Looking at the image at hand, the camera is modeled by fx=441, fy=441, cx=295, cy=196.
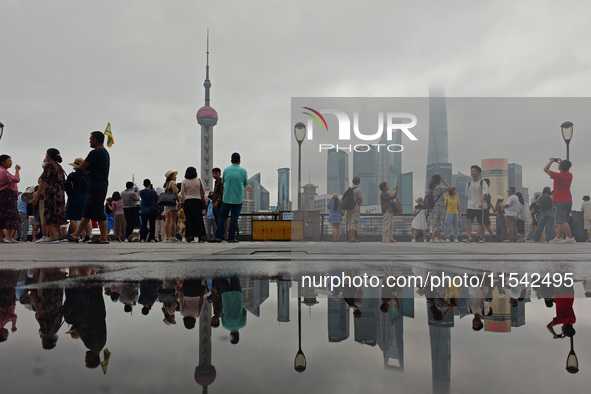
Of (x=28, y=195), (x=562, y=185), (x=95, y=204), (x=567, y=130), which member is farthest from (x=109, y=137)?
(x=567, y=130)

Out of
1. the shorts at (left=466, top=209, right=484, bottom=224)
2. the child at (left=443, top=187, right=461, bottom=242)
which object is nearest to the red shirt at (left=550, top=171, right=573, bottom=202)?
the shorts at (left=466, top=209, right=484, bottom=224)

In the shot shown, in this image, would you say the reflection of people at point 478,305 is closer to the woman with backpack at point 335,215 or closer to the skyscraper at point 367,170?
the woman with backpack at point 335,215

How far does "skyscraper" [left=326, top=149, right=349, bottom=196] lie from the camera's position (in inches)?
4594

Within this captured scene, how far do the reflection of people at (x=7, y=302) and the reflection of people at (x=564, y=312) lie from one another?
1.27 meters

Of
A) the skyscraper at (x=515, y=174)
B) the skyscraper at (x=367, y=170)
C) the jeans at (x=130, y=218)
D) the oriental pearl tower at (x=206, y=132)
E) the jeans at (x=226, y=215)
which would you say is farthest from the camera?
the oriental pearl tower at (x=206, y=132)

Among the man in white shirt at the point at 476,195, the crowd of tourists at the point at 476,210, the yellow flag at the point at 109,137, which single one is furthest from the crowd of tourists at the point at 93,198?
the yellow flag at the point at 109,137

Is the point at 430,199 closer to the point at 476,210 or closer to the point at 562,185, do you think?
the point at 476,210

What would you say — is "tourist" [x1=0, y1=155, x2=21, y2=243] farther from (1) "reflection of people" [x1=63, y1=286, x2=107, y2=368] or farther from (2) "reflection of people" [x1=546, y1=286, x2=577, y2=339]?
(2) "reflection of people" [x1=546, y1=286, x2=577, y2=339]

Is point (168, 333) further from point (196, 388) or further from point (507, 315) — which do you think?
point (507, 315)

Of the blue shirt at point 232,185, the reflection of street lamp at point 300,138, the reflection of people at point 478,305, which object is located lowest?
the reflection of people at point 478,305

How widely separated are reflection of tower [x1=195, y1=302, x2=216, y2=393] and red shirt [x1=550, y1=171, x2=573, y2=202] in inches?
391

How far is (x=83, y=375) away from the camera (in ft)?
2.32

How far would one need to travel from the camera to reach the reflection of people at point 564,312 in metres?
1.09

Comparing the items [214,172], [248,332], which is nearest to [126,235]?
[214,172]
